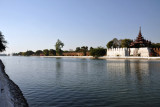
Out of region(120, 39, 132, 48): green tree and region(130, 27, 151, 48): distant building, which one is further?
region(120, 39, 132, 48): green tree

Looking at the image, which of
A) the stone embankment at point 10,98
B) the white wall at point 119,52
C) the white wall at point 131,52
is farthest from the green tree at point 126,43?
the stone embankment at point 10,98

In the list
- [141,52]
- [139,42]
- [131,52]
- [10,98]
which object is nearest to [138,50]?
[141,52]

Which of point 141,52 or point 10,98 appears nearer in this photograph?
point 10,98

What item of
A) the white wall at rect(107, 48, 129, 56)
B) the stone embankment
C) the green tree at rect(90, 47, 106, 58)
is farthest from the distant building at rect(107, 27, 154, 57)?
the stone embankment

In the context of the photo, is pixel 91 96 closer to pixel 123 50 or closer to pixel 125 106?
pixel 125 106

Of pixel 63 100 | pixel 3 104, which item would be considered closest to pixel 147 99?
pixel 63 100

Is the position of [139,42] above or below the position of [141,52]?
above

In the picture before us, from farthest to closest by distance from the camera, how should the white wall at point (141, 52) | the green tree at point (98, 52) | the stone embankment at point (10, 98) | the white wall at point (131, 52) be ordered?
the green tree at point (98, 52) → the white wall at point (131, 52) → the white wall at point (141, 52) → the stone embankment at point (10, 98)

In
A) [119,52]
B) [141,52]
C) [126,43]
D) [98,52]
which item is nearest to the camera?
[141,52]

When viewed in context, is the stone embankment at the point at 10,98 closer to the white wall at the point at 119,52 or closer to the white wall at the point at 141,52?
the white wall at the point at 141,52

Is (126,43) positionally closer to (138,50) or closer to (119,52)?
(119,52)

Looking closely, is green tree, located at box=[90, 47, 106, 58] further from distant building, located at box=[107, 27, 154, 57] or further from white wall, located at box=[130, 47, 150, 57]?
white wall, located at box=[130, 47, 150, 57]

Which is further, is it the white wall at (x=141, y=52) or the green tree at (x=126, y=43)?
the green tree at (x=126, y=43)

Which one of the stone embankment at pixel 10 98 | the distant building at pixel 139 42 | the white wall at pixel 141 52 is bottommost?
the stone embankment at pixel 10 98
